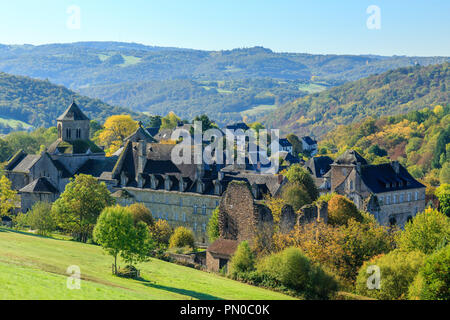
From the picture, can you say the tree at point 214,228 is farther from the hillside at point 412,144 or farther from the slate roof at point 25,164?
the hillside at point 412,144

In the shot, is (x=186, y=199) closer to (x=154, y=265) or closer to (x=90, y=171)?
(x=90, y=171)

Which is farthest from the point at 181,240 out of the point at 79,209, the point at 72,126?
the point at 72,126

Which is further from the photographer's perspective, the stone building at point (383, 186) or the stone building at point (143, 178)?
the stone building at point (383, 186)

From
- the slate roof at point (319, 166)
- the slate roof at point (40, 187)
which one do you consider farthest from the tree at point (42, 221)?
the slate roof at point (319, 166)

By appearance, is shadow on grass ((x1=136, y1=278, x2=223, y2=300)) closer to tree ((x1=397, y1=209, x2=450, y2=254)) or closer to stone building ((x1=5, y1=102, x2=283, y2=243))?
tree ((x1=397, y1=209, x2=450, y2=254))

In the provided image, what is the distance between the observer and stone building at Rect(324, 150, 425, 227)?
8262 centimetres

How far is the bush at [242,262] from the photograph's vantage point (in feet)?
168

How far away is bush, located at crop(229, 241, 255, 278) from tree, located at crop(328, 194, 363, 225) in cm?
848

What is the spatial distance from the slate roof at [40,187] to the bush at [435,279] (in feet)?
170

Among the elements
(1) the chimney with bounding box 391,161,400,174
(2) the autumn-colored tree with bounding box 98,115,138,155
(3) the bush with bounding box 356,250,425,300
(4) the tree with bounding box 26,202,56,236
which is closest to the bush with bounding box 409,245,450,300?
(3) the bush with bounding box 356,250,425,300

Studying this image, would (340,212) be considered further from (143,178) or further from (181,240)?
(143,178)

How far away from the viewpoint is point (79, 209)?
221 ft

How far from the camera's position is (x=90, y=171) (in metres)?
90.1
